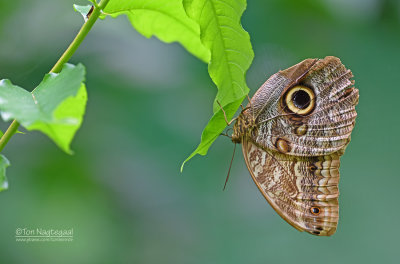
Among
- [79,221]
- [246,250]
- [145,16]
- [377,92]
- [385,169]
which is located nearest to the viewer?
[145,16]

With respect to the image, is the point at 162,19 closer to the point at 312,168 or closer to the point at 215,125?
the point at 215,125

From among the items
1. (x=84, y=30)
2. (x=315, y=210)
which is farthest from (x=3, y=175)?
(x=315, y=210)

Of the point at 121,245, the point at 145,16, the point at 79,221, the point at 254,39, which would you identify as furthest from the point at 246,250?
the point at 145,16

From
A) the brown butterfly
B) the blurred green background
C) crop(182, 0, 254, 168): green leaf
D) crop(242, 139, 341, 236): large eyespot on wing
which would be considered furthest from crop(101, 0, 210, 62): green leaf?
the blurred green background

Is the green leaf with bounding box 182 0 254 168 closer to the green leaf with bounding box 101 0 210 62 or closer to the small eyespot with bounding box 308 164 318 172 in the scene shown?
the green leaf with bounding box 101 0 210 62

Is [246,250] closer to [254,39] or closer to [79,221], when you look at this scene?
[79,221]
